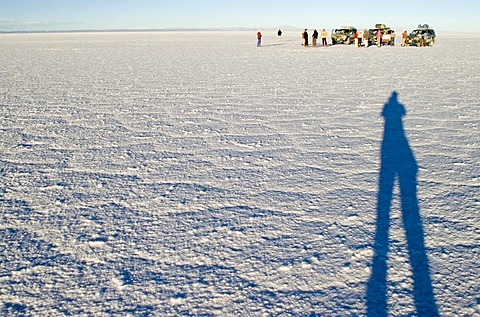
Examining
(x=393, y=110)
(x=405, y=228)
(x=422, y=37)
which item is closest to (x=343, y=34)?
(x=422, y=37)

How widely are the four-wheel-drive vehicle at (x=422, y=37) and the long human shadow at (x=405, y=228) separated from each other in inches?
870

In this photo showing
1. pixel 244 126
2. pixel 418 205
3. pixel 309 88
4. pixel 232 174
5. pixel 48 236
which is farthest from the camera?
pixel 309 88

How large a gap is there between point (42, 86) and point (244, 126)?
6.02m

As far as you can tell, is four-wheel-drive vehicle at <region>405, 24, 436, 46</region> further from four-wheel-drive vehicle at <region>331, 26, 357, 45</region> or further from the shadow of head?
the shadow of head

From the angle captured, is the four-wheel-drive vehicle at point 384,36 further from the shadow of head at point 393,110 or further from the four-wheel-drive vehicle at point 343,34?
the shadow of head at point 393,110

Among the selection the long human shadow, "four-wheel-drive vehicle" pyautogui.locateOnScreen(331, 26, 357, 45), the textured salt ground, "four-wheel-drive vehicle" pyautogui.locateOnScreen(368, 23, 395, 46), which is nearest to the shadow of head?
the textured salt ground

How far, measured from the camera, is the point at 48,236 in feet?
7.61

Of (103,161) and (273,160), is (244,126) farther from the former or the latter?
(103,161)

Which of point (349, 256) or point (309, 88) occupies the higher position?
point (309, 88)

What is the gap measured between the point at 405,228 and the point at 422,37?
24.2 meters

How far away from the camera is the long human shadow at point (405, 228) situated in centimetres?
175

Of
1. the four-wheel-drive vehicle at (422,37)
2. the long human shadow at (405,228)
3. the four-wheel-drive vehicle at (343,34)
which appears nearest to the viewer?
the long human shadow at (405,228)

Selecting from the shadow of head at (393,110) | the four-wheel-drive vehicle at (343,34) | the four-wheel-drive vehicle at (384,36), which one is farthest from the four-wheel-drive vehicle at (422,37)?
the shadow of head at (393,110)

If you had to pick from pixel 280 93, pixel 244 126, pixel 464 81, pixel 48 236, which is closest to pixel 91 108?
pixel 244 126
